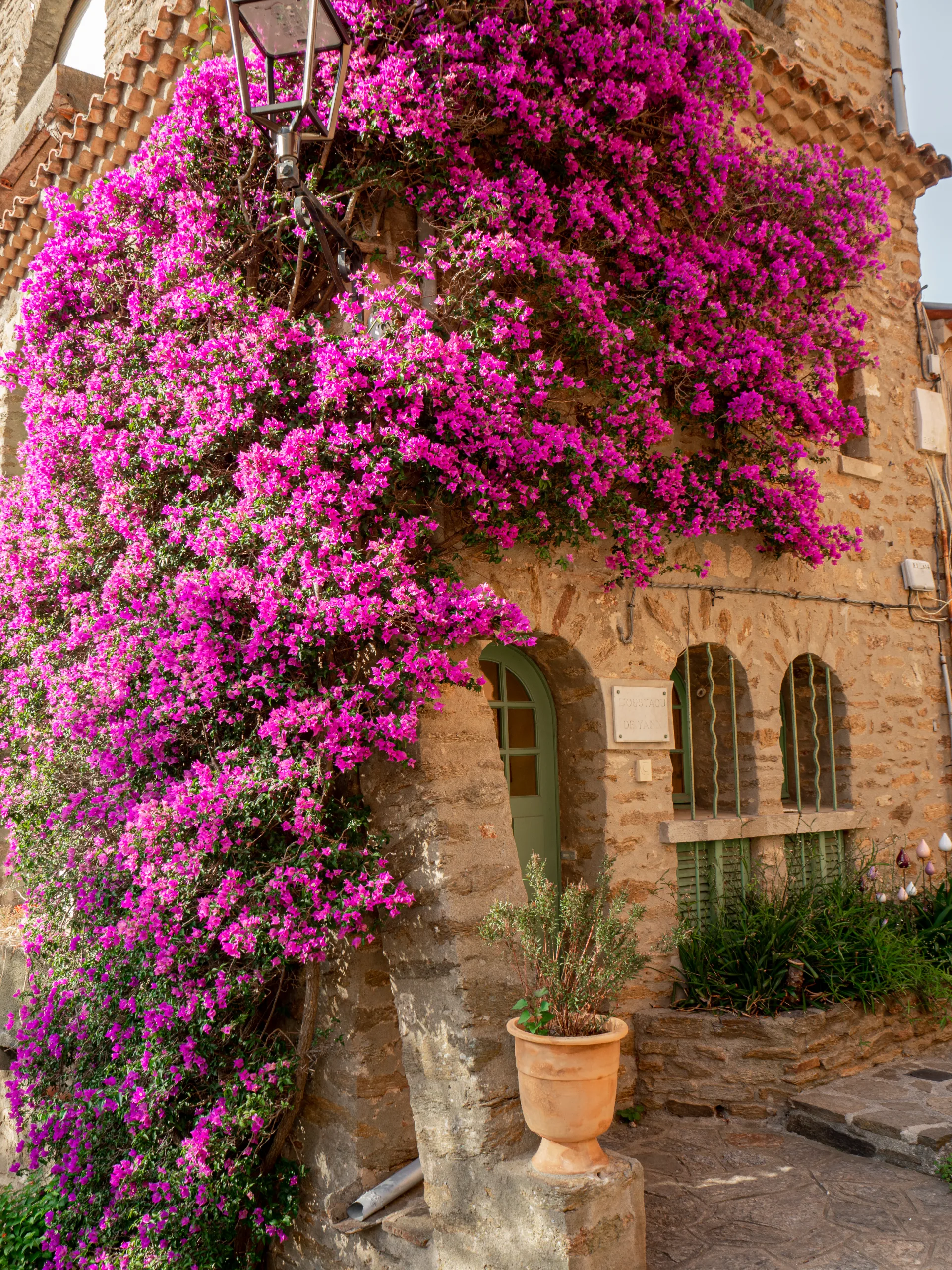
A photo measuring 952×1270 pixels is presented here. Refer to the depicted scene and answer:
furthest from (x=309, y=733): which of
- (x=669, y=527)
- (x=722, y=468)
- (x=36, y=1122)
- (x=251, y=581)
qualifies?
(x=722, y=468)

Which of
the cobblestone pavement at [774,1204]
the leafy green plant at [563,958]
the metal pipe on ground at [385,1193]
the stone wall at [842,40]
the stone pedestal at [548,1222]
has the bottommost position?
the cobblestone pavement at [774,1204]

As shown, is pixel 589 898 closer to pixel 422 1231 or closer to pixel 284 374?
pixel 422 1231

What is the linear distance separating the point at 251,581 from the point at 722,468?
9.74ft

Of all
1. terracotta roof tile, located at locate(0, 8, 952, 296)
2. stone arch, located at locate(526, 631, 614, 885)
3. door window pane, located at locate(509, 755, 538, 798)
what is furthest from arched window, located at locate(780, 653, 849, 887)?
terracotta roof tile, located at locate(0, 8, 952, 296)

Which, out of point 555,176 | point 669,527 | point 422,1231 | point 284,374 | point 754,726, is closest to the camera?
point 422,1231

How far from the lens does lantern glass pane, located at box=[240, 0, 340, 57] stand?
354 centimetres

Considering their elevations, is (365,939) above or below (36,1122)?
above

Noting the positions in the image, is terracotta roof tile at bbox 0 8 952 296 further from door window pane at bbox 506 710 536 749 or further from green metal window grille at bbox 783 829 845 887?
green metal window grille at bbox 783 829 845 887

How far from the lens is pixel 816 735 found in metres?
6.36

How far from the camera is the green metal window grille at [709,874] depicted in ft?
17.6

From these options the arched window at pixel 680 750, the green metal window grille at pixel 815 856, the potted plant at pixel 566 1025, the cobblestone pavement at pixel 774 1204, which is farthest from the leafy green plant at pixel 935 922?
the potted plant at pixel 566 1025

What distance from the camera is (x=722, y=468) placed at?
5.43 metres

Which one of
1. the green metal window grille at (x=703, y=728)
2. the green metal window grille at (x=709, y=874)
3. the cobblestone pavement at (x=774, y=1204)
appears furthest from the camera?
the green metal window grille at (x=703, y=728)

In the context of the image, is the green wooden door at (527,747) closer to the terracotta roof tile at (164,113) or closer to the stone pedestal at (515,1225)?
the stone pedestal at (515,1225)
